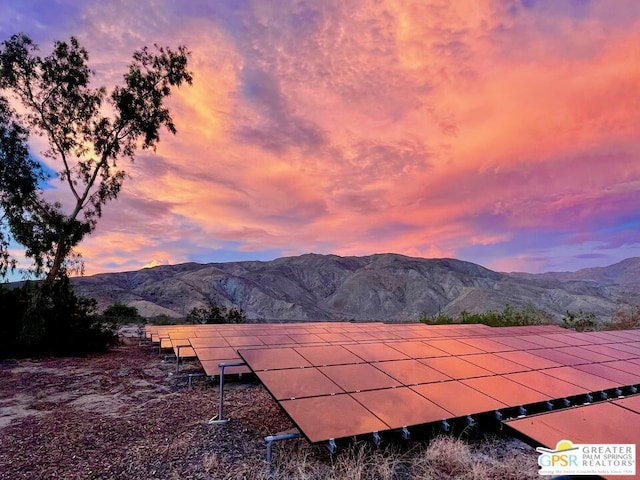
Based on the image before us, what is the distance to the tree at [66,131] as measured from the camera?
13.0 m

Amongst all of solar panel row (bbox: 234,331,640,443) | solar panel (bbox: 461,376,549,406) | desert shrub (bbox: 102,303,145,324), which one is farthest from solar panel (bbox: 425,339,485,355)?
desert shrub (bbox: 102,303,145,324)

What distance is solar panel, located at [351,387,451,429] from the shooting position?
4072 mm

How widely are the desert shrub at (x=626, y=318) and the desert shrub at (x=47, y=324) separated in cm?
2460

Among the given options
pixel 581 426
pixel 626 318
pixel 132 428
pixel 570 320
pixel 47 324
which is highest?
pixel 47 324

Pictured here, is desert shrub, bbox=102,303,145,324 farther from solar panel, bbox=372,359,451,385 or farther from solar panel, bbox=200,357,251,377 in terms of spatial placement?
solar panel, bbox=372,359,451,385

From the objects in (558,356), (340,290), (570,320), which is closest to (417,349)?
(558,356)

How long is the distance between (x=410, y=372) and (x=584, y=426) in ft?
9.26

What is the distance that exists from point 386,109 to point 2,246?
51.2 ft

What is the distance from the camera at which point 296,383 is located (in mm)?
4855

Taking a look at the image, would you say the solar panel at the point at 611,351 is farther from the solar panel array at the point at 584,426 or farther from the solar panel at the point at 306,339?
the solar panel at the point at 306,339

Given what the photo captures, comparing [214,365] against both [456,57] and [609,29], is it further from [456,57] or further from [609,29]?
[609,29]

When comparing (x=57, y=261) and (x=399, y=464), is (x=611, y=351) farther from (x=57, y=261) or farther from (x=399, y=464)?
(x=57, y=261)

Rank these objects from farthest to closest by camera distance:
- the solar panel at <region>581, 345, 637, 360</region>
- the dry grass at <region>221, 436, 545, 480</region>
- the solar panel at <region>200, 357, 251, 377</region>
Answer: the solar panel at <region>581, 345, 637, 360</region>
the solar panel at <region>200, 357, 251, 377</region>
the dry grass at <region>221, 436, 545, 480</region>

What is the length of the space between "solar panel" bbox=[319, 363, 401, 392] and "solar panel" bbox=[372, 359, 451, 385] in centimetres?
15
